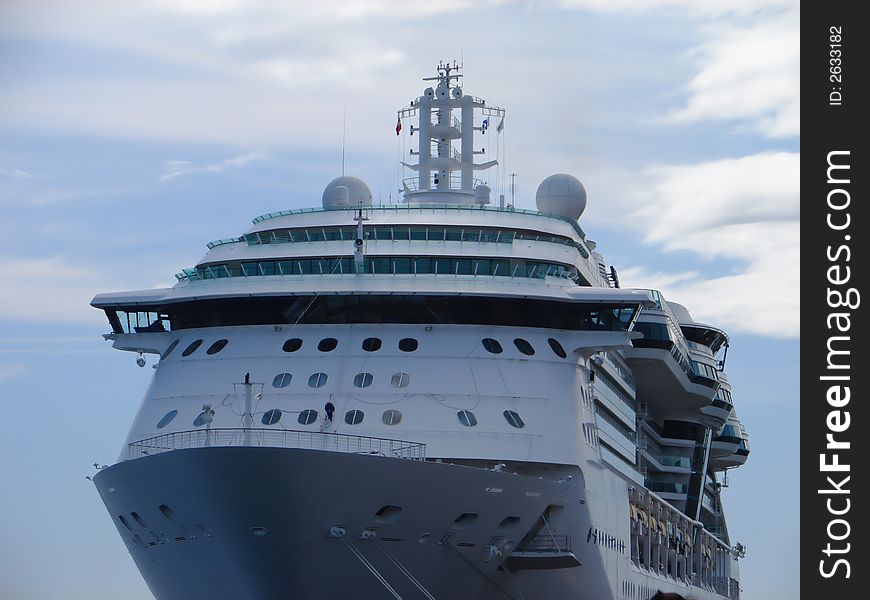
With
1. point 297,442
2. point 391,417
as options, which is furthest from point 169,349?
point 297,442

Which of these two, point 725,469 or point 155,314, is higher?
point 155,314

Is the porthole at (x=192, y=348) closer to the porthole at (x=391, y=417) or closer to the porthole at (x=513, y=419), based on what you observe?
the porthole at (x=391, y=417)

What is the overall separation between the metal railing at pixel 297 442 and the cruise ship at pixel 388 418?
0.08 m

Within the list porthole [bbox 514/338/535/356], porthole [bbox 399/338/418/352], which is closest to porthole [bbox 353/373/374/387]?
porthole [bbox 399/338/418/352]

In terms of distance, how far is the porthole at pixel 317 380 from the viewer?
3669 centimetres

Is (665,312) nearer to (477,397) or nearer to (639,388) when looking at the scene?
(639,388)

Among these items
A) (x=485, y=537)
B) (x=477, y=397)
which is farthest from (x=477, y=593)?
(x=477, y=397)

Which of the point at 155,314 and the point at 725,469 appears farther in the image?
the point at 725,469

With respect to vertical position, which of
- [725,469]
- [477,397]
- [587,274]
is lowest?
[725,469]

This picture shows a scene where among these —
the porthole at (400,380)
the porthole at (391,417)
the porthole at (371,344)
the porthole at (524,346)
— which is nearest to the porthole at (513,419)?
the porthole at (524,346)

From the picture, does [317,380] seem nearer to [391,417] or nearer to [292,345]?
[292,345]

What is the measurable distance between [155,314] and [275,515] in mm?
12032

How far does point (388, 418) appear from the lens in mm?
35562

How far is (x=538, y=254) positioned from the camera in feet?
134
